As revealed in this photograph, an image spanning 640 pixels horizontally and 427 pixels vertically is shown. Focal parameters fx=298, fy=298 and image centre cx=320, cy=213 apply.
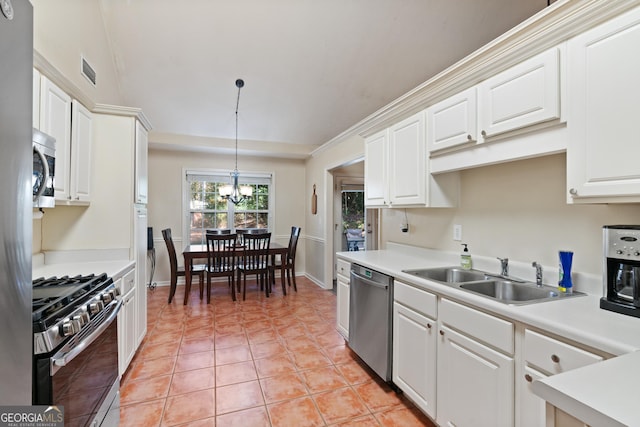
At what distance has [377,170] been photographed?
9.52ft

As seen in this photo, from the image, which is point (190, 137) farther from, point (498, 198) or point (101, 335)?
point (498, 198)

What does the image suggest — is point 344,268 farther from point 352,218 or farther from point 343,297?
point 352,218

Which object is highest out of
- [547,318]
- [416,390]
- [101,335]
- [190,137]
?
[190,137]

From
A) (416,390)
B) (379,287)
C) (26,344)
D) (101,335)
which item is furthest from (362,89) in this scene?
(26,344)

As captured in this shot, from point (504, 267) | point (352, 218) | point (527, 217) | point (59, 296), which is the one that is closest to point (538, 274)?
point (504, 267)

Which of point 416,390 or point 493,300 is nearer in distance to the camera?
point 493,300

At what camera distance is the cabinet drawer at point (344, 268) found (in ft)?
9.11

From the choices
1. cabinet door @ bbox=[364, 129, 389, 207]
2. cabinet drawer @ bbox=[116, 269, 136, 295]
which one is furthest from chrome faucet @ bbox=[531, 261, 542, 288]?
cabinet drawer @ bbox=[116, 269, 136, 295]

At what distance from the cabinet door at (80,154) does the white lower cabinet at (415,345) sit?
244 cm

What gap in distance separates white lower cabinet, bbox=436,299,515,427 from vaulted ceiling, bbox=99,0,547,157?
9.85 feet

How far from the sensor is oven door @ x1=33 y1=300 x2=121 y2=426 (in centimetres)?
114

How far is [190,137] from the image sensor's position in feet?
16.3

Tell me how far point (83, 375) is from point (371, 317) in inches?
70.0

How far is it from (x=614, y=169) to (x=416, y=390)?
1.56m
